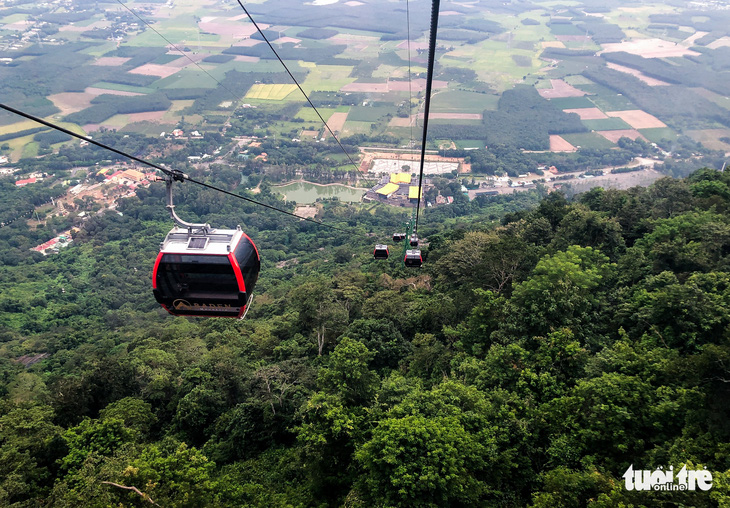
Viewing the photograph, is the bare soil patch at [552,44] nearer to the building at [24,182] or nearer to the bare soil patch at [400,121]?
the bare soil patch at [400,121]

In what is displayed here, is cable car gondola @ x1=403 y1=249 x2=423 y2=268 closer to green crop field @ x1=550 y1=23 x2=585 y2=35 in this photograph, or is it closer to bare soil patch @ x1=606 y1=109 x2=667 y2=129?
bare soil patch @ x1=606 y1=109 x2=667 y2=129

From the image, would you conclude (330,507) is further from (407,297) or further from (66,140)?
(66,140)

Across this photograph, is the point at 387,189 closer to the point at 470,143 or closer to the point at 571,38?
the point at 470,143

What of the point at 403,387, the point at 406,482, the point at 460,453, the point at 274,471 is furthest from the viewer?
the point at 274,471

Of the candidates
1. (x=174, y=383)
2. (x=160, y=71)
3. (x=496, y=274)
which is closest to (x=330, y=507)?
(x=174, y=383)

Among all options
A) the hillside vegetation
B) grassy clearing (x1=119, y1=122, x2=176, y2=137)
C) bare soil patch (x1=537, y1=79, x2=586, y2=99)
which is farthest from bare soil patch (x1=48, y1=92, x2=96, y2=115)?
bare soil patch (x1=537, y1=79, x2=586, y2=99)

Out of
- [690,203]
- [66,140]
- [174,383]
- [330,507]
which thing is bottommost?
[66,140]

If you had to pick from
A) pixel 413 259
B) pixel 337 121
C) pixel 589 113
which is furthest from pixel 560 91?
pixel 413 259
